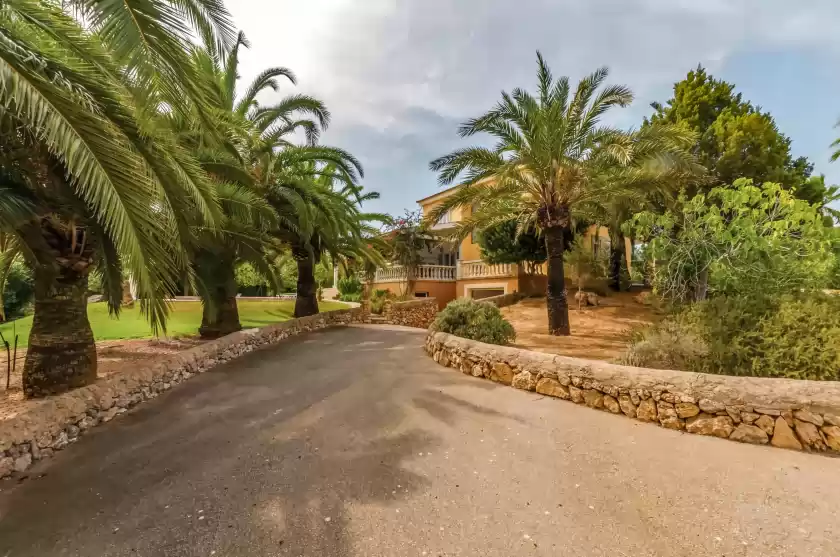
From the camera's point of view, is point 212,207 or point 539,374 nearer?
point 212,207

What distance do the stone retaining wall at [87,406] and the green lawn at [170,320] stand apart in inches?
66.4

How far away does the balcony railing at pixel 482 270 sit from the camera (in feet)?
63.5

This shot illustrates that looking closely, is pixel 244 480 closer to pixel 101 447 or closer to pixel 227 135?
pixel 101 447

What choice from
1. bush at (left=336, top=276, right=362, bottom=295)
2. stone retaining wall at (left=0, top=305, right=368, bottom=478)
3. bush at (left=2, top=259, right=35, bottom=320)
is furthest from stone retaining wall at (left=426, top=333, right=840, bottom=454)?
bush at (left=2, top=259, right=35, bottom=320)

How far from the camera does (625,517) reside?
3125 millimetres

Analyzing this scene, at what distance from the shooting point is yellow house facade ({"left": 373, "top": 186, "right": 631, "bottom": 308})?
1909 cm

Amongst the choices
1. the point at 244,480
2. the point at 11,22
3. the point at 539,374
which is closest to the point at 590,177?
the point at 539,374

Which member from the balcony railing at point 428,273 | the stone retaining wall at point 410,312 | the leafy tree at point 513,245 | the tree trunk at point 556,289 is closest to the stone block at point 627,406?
the tree trunk at point 556,289

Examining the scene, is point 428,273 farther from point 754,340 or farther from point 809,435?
point 809,435

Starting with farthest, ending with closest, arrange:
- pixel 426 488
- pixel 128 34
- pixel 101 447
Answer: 1. pixel 101 447
2. pixel 426 488
3. pixel 128 34

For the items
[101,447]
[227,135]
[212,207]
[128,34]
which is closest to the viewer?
[128,34]

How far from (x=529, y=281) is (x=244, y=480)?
17.1 m

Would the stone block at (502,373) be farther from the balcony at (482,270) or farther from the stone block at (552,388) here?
the balcony at (482,270)

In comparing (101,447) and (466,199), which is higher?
(466,199)
